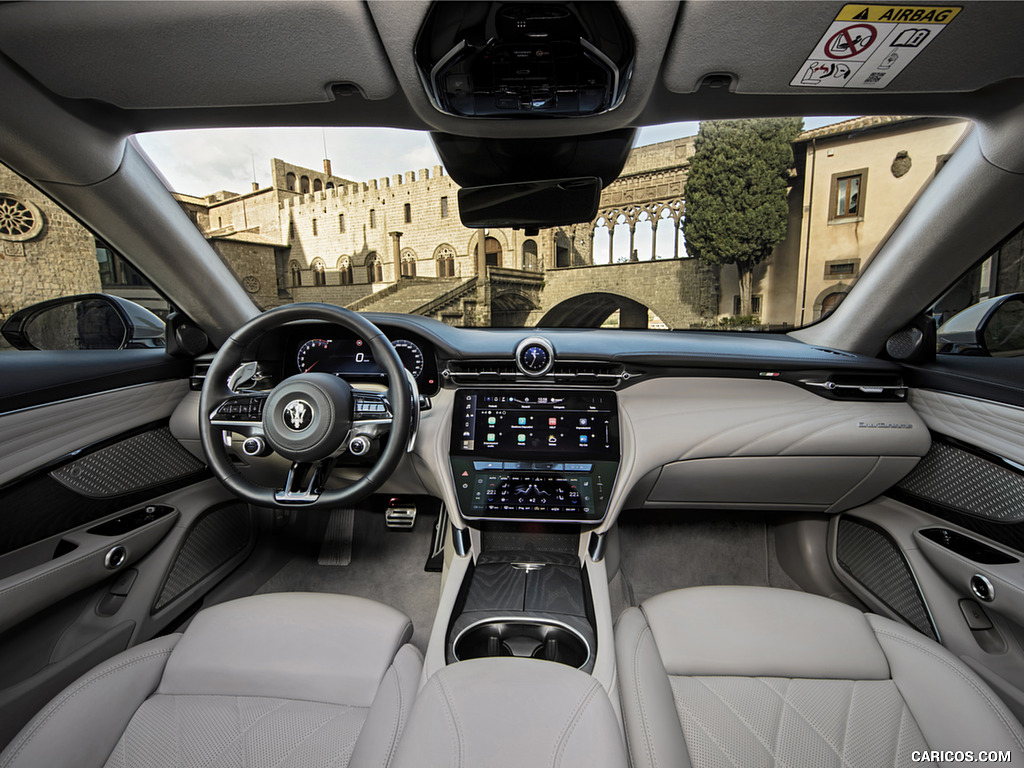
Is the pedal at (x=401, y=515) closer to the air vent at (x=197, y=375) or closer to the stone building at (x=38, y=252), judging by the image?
the air vent at (x=197, y=375)

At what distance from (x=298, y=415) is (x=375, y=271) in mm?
2246

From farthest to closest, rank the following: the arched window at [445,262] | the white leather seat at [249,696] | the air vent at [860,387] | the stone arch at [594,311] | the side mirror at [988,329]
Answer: the arched window at [445,262], the stone arch at [594,311], the air vent at [860,387], the side mirror at [988,329], the white leather seat at [249,696]

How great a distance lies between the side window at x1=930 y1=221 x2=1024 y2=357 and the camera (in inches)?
71.5

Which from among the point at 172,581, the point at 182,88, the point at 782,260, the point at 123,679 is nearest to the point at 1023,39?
the point at 782,260

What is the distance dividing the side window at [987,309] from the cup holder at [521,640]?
181cm

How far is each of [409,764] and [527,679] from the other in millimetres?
275

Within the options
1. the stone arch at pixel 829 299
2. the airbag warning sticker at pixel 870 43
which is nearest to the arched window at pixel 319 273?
the stone arch at pixel 829 299

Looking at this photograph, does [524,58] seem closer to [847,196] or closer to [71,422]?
[847,196]

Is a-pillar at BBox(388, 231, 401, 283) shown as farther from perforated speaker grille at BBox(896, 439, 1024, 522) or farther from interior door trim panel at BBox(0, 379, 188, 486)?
perforated speaker grille at BBox(896, 439, 1024, 522)

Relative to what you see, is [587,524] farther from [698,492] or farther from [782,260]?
[782,260]

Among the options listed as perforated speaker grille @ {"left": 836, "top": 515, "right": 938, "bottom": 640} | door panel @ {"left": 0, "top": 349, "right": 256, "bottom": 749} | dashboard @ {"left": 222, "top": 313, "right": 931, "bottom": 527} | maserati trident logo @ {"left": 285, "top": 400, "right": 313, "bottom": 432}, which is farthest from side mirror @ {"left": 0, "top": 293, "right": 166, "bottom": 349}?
perforated speaker grille @ {"left": 836, "top": 515, "right": 938, "bottom": 640}

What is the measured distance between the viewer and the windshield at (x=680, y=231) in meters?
1.92

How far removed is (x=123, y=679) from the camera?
47.2 inches

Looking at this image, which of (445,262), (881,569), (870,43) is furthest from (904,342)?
(445,262)
